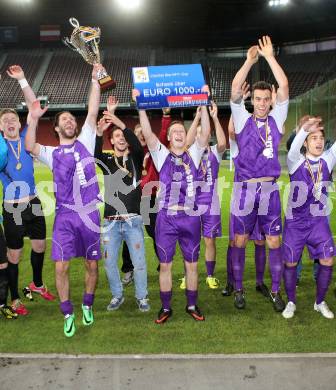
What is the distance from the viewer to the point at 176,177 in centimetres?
470

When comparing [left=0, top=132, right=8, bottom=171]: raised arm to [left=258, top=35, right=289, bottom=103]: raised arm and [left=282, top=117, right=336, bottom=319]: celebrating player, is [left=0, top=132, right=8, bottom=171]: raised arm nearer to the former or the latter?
[left=258, top=35, right=289, bottom=103]: raised arm

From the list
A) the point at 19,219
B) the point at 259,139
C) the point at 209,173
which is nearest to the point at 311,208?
the point at 259,139

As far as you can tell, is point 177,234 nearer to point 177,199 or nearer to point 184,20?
point 177,199

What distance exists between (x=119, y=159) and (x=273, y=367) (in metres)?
2.68

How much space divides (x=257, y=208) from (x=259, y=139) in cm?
76

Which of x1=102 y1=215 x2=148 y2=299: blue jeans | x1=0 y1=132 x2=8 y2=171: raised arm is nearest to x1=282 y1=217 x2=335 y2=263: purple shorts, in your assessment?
x1=102 y1=215 x2=148 y2=299: blue jeans

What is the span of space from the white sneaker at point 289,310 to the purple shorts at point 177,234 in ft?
3.72

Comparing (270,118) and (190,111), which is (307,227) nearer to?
(270,118)

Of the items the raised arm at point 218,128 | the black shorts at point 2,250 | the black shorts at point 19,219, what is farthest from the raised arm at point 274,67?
the black shorts at point 2,250

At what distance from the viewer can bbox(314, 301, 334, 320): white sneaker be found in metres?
4.74

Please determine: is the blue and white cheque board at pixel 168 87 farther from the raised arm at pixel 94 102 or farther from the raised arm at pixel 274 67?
the raised arm at pixel 274 67

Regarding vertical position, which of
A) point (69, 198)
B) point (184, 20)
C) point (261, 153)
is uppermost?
point (184, 20)

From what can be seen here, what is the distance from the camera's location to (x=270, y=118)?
4.86 m

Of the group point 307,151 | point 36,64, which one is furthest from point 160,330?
point 36,64
